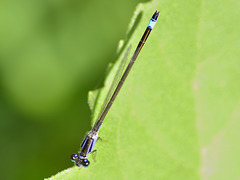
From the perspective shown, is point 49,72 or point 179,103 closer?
point 179,103

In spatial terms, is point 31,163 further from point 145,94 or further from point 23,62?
point 145,94

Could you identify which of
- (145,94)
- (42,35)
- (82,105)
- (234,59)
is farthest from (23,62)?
(234,59)

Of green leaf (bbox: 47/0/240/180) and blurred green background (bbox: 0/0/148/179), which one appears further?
blurred green background (bbox: 0/0/148/179)

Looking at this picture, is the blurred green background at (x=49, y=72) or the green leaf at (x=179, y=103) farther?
the blurred green background at (x=49, y=72)
